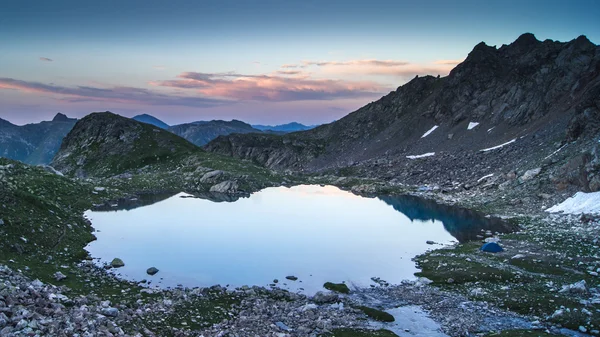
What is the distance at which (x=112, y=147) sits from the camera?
444ft

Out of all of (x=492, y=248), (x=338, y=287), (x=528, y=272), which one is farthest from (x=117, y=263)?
(x=492, y=248)

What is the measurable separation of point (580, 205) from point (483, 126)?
282ft

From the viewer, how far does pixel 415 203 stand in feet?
296

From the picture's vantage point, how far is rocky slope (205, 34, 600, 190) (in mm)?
92188

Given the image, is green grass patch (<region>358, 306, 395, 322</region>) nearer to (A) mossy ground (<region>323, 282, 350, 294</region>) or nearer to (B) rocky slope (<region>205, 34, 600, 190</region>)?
→ (A) mossy ground (<region>323, 282, 350, 294</region>)

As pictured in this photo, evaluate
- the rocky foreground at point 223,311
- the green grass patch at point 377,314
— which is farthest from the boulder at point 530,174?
the green grass patch at point 377,314

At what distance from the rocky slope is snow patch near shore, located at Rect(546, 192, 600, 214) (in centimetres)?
155

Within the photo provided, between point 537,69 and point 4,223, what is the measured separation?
160471 millimetres

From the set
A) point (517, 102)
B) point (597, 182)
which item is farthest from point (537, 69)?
point (597, 182)

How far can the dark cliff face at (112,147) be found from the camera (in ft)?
417

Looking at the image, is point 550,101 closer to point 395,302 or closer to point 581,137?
point 581,137

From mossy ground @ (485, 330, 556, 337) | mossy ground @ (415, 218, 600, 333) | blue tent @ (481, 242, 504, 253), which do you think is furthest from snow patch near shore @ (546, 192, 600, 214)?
mossy ground @ (485, 330, 556, 337)

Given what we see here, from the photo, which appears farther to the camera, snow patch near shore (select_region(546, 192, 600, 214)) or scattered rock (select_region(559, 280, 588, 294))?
snow patch near shore (select_region(546, 192, 600, 214))

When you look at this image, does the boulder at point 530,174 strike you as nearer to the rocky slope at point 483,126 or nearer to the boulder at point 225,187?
the rocky slope at point 483,126
